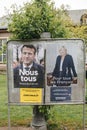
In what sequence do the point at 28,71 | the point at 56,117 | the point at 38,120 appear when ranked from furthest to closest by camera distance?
the point at 56,117 < the point at 38,120 < the point at 28,71

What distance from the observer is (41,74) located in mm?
5715

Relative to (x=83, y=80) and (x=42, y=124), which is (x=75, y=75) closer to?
(x=83, y=80)

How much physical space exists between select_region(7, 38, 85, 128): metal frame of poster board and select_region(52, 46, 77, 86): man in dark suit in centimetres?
2

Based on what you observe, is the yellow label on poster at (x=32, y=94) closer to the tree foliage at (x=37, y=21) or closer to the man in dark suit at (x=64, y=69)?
the man in dark suit at (x=64, y=69)

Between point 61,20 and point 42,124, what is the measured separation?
1902mm

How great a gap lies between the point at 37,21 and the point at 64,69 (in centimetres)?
93

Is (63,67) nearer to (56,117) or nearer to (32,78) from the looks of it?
(32,78)

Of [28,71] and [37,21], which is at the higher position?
[37,21]

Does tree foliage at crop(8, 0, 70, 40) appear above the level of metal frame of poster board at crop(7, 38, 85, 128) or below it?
above

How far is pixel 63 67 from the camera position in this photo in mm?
5727

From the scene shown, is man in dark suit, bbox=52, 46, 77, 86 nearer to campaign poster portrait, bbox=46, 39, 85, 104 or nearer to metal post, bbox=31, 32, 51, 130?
campaign poster portrait, bbox=46, 39, 85, 104

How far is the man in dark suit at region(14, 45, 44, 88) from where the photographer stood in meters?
5.68

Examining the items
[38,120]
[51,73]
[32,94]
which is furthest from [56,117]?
[51,73]

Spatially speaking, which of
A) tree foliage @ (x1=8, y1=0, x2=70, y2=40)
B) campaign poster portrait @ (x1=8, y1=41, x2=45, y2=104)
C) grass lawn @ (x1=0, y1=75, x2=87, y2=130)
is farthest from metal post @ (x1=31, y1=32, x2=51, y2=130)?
tree foliage @ (x1=8, y1=0, x2=70, y2=40)
